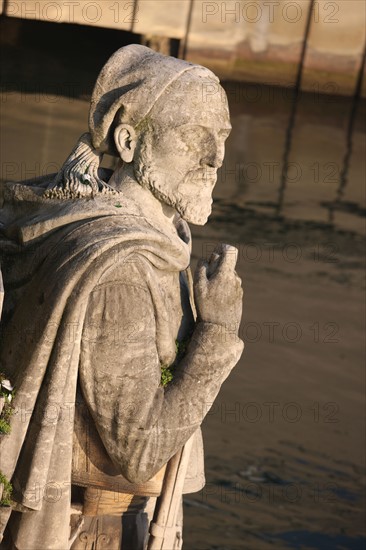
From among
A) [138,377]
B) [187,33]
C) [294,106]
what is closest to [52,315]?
[138,377]

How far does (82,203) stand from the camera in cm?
561

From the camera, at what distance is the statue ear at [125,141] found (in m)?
5.65

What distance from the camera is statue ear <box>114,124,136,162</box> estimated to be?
18.5 feet

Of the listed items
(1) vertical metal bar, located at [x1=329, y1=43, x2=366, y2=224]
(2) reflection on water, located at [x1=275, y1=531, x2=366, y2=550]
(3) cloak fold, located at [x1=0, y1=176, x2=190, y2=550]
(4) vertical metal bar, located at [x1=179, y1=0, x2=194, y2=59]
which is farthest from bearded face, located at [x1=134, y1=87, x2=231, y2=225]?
(4) vertical metal bar, located at [x1=179, y1=0, x2=194, y2=59]

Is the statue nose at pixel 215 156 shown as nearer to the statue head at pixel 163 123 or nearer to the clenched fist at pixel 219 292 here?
the statue head at pixel 163 123

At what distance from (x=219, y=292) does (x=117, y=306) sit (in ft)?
1.56

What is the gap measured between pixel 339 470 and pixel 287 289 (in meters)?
3.70

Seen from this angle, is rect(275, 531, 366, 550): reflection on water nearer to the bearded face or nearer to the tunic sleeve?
the tunic sleeve

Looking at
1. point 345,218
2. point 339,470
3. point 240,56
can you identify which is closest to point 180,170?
point 339,470

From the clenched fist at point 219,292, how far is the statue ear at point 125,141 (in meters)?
0.52

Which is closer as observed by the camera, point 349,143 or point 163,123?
point 163,123

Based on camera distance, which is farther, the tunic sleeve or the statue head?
the statue head

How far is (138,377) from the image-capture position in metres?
5.49

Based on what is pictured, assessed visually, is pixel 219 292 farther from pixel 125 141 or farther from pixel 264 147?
pixel 264 147
